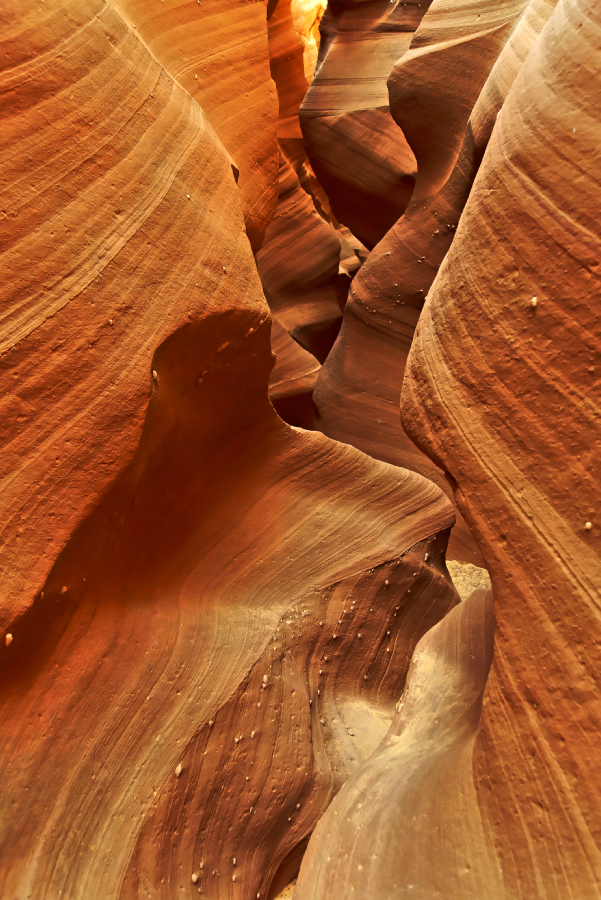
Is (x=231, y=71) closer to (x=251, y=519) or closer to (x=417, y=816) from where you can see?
(x=251, y=519)

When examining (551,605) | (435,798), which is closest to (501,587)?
(551,605)

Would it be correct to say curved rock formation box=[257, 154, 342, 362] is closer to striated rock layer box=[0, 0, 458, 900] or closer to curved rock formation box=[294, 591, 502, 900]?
striated rock layer box=[0, 0, 458, 900]

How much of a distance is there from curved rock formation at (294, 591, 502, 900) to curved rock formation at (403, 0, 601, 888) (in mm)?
62

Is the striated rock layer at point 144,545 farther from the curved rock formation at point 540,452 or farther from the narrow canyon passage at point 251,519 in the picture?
the curved rock formation at point 540,452

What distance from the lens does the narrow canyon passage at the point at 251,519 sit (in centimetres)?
109

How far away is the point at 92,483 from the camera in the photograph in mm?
1434

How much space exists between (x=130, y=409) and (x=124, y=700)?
76 centimetres

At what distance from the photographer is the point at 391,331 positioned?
10.8 feet

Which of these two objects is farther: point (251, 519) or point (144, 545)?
point (251, 519)

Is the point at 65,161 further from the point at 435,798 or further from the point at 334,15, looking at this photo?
the point at 334,15

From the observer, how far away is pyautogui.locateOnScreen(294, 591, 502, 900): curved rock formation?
1.12m

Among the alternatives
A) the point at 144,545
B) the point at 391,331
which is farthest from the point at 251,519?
the point at 391,331

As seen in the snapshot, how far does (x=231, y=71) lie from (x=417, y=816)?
2617mm

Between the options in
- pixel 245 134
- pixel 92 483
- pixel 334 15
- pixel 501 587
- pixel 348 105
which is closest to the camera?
pixel 501 587
